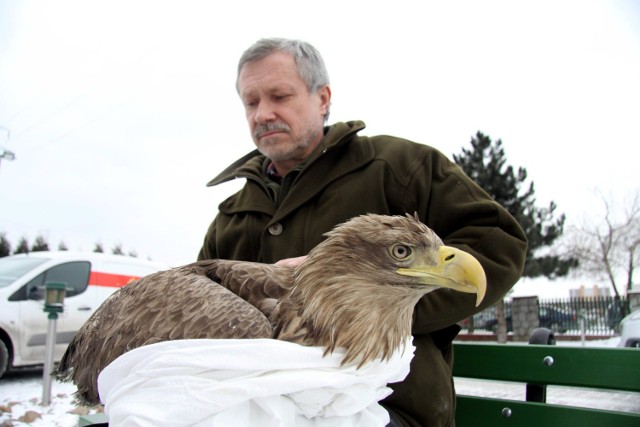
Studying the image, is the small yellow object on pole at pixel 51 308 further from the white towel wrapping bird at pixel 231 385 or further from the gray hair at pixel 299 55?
the white towel wrapping bird at pixel 231 385

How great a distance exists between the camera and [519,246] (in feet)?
7.32

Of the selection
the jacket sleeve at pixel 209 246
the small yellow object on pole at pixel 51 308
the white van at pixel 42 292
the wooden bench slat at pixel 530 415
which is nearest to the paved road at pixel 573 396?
the wooden bench slat at pixel 530 415

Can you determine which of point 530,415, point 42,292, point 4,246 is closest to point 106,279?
point 42,292

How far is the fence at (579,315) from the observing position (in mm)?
23859

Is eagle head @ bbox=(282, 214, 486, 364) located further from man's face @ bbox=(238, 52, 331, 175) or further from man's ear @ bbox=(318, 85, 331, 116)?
man's ear @ bbox=(318, 85, 331, 116)

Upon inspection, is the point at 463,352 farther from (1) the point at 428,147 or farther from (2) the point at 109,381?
(2) the point at 109,381

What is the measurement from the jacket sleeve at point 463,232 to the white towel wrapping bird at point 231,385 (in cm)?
66

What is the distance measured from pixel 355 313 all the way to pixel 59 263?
855 cm

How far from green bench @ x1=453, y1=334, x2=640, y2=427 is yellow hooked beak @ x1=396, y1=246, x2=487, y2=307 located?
1342 millimetres

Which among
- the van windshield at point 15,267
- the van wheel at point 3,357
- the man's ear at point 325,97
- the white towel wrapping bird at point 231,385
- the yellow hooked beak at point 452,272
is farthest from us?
the van windshield at point 15,267

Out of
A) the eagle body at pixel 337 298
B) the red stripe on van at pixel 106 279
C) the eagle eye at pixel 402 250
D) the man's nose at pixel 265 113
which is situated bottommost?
the red stripe on van at pixel 106 279

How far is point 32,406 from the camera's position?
21.3ft

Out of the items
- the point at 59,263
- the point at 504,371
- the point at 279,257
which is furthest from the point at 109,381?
the point at 59,263

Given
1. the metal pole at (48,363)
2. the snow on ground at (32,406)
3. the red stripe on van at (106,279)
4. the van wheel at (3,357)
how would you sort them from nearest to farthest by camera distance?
the snow on ground at (32,406)
the metal pole at (48,363)
the van wheel at (3,357)
the red stripe on van at (106,279)
